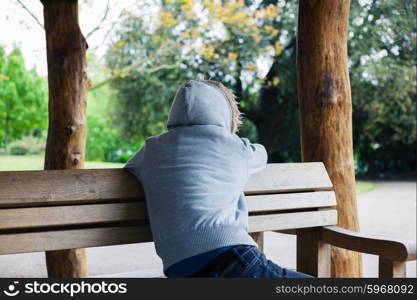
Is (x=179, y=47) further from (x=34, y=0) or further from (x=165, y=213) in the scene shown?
(x=165, y=213)

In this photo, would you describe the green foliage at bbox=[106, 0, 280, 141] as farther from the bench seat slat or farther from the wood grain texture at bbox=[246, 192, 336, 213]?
the bench seat slat

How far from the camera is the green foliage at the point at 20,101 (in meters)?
19.3

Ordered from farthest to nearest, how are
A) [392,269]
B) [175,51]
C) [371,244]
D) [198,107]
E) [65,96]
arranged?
[175,51]
[65,96]
[371,244]
[392,269]
[198,107]

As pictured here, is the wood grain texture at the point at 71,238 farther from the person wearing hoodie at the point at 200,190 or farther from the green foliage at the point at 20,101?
the green foliage at the point at 20,101

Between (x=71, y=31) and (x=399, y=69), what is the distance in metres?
11.9

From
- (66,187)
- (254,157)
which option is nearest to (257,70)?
(254,157)

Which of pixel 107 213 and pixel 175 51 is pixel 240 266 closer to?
pixel 107 213

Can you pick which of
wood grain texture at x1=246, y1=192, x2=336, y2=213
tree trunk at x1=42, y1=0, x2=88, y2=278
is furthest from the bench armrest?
tree trunk at x1=42, y1=0, x2=88, y2=278

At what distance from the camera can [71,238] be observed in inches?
80.7

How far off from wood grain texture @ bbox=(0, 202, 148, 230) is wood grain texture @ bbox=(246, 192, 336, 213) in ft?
1.90

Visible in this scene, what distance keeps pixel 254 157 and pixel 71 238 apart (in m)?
0.85

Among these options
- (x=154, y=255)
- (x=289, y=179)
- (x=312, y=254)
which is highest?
(x=289, y=179)

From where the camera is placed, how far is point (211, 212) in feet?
6.13

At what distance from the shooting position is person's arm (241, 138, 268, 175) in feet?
7.09
